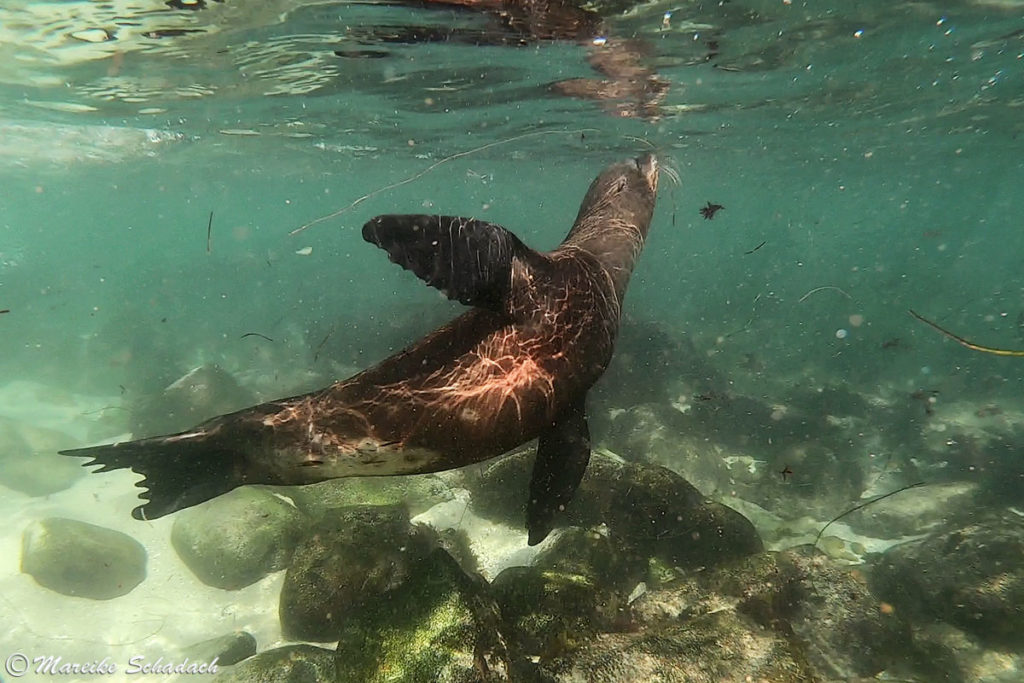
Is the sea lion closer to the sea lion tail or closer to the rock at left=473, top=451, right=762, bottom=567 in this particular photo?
the sea lion tail

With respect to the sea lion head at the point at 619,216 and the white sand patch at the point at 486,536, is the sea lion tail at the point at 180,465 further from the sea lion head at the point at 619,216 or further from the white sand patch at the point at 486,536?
the white sand patch at the point at 486,536

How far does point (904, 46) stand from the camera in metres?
12.4

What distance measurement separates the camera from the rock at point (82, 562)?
6.99m

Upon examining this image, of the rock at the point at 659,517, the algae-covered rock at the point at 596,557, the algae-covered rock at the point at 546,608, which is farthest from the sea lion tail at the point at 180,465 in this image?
the rock at the point at 659,517

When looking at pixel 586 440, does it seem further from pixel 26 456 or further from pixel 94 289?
pixel 94 289

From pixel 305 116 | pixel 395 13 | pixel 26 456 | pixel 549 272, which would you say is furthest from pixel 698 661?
pixel 305 116

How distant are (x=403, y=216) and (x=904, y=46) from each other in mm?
14637

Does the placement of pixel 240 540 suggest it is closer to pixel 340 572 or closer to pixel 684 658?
pixel 340 572

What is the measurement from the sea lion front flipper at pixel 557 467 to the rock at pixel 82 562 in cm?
616

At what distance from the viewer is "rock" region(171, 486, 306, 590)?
22.0 ft

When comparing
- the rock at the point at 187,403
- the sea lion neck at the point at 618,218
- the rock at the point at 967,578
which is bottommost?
the rock at the point at 187,403

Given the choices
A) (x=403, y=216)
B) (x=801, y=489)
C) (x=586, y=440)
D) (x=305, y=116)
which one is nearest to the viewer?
(x=403, y=216)

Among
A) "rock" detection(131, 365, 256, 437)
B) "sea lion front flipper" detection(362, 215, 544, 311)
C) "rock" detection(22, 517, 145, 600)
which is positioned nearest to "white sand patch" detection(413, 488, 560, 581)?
"rock" detection(22, 517, 145, 600)

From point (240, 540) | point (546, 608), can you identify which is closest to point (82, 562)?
point (240, 540)
